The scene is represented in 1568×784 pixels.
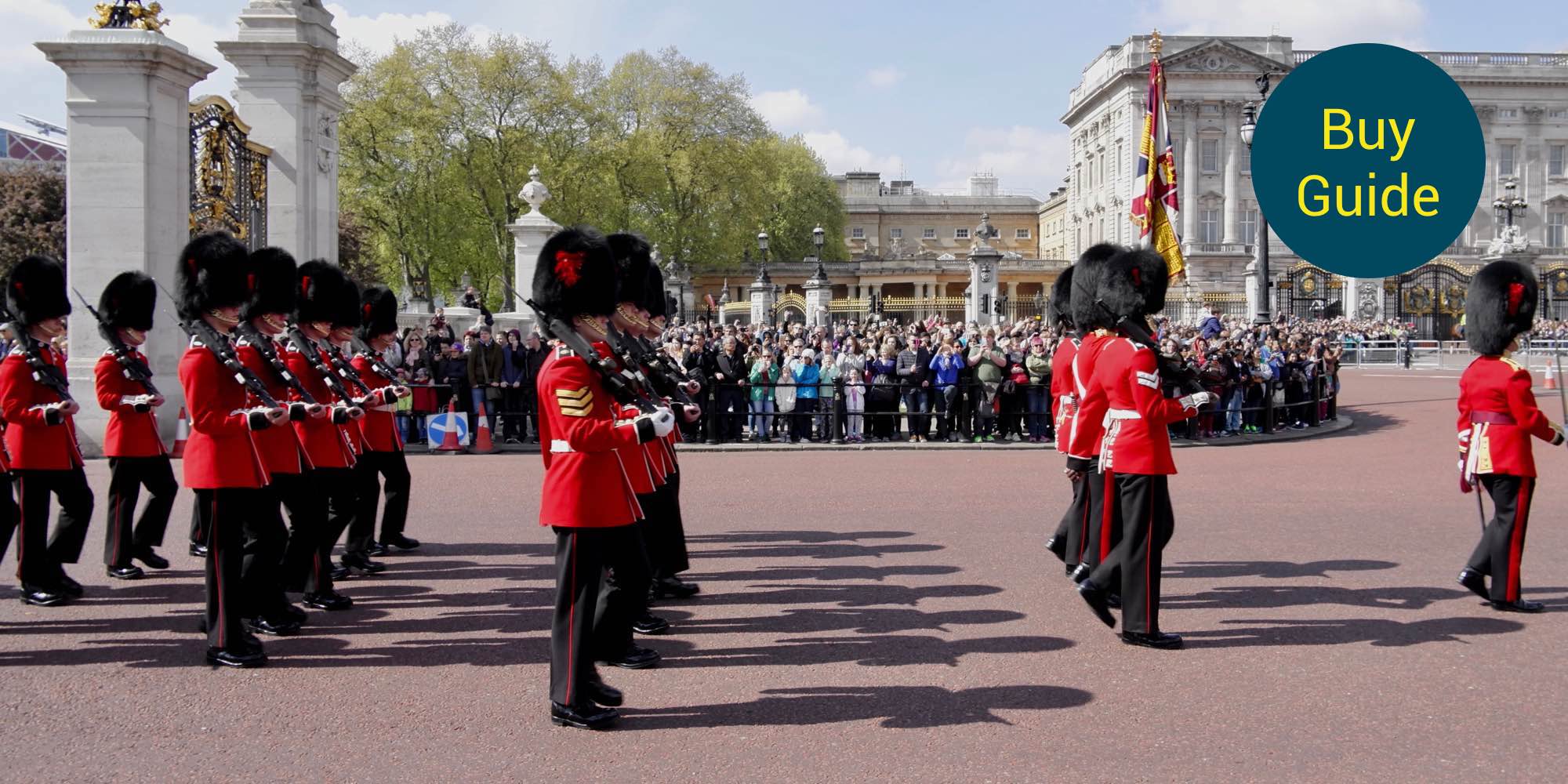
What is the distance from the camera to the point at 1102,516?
6.77 meters

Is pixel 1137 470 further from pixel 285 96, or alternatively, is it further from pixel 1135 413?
pixel 285 96

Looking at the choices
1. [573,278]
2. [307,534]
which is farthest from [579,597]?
[307,534]

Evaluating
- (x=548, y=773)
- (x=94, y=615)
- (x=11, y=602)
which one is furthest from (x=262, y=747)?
(x=11, y=602)

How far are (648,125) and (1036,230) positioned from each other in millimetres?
50145

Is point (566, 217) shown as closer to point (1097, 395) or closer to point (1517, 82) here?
point (1097, 395)

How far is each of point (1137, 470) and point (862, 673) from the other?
160 cm

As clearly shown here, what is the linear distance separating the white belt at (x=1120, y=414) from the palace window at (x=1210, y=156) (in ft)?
207

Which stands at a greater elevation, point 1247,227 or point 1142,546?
point 1247,227

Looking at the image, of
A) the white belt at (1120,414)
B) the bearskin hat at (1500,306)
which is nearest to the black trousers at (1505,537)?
the bearskin hat at (1500,306)

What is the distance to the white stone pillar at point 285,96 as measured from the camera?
50.8 ft

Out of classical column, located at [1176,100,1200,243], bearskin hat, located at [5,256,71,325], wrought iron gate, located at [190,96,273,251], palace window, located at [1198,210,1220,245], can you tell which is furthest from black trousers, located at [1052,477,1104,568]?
palace window, located at [1198,210,1220,245]

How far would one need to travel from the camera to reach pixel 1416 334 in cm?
4297

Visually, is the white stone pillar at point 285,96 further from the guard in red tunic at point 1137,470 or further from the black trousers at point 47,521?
the guard in red tunic at point 1137,470

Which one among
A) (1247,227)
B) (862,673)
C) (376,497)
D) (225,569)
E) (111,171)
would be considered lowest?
(862,673)
